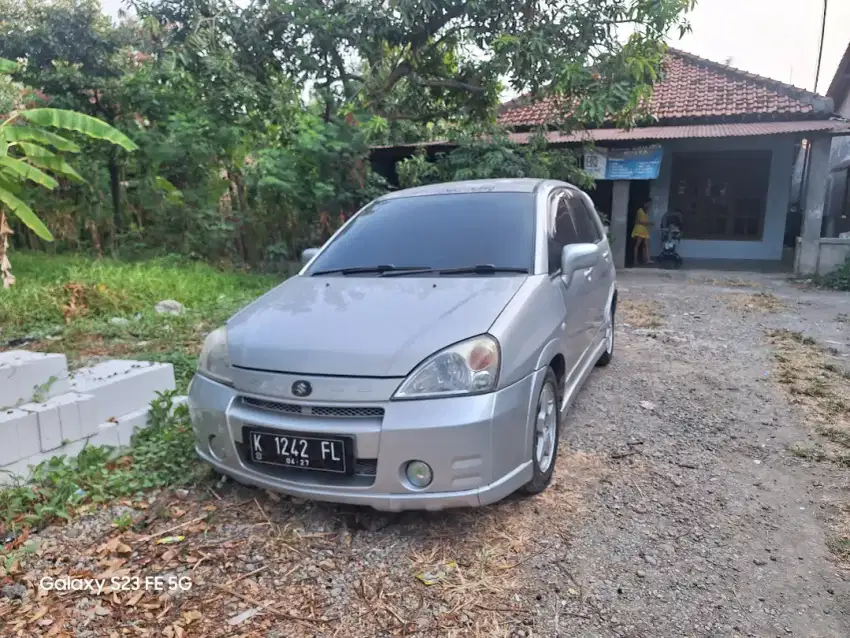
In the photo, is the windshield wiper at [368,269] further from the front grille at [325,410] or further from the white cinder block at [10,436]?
the white cinder block at [10,436]

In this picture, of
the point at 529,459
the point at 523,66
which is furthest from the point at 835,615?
the point at 523,66

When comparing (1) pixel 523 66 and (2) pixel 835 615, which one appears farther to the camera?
(1) pixel 523 66

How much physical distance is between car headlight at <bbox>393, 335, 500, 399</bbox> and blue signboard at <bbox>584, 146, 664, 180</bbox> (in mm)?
10551

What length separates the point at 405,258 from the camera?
3.43 meters

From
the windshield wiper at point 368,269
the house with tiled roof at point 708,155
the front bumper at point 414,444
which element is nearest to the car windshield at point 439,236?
the windshield wiper at point 368,269

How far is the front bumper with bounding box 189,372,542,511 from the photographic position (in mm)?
2350

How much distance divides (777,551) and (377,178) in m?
9.02

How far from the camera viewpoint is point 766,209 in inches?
527

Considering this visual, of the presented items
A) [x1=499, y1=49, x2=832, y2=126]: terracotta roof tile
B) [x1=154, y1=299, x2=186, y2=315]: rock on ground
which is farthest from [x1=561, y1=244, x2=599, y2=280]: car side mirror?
[x1=499, y1=49, x2=832, y2=126]: terracotta roof tile

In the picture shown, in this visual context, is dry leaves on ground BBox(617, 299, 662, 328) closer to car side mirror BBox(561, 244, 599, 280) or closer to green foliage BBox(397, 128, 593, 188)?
green foliage BBox(397, 128, 593, 188)

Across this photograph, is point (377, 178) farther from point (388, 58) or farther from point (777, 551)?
point (777, 551)

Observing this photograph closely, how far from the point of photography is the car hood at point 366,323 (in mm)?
2488

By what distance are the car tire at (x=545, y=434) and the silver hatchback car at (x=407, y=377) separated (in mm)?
11

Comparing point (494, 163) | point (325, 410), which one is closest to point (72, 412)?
point (325, 410)
